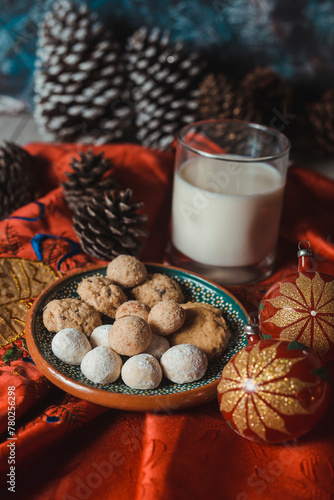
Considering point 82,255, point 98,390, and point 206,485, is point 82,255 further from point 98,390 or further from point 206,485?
point 206,485

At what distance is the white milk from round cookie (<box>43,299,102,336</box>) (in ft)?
0.90

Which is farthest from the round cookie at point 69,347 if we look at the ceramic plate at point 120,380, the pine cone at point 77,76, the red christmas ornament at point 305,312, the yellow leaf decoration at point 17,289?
the pine cone at point 77,76

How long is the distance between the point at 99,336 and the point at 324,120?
3.44ft

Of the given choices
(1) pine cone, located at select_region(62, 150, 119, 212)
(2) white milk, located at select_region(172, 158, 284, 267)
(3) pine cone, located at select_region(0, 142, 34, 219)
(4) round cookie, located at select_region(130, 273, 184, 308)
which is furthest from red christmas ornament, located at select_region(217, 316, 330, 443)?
(3) pine cone, located at select_region(0, 142, 34, 219)

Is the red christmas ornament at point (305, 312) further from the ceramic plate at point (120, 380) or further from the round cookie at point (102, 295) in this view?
the round cookie at point (102, 295)

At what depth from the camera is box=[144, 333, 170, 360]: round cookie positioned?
669mm

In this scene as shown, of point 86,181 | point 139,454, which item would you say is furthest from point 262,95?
point 139,454

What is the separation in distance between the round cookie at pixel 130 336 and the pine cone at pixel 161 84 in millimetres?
860

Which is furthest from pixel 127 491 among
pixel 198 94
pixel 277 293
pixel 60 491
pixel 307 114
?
pixel 307 114

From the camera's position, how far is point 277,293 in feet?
2.27

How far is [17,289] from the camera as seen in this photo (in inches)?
32.0

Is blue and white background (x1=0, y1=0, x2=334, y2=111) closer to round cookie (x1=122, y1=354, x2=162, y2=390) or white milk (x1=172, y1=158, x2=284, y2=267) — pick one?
white milk (x1=172, y1=158, x2=284, y2=267)

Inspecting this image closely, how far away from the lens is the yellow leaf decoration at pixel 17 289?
744 mm

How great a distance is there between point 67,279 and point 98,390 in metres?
0.24
